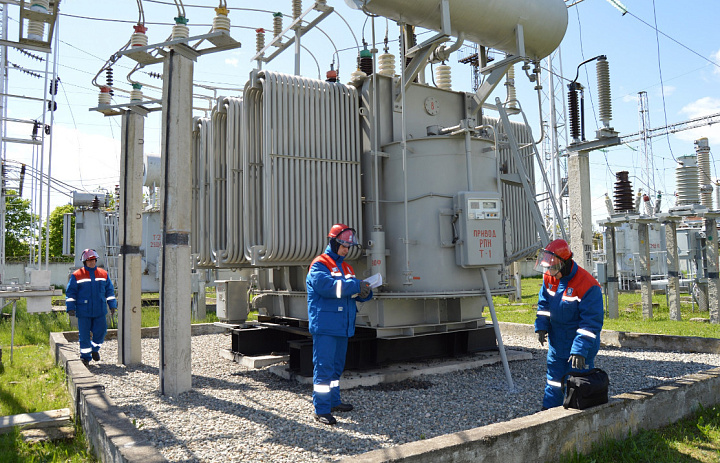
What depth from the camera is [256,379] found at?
7648 millimetres

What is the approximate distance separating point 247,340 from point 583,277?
18.2 feet

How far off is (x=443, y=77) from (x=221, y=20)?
4.24 m

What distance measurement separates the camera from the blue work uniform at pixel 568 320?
492 centimetres

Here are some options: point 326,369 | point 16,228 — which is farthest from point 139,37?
point 16,228

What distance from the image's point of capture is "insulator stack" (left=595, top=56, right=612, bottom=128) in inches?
417

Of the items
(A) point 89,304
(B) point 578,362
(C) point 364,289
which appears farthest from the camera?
(A) point 89,304

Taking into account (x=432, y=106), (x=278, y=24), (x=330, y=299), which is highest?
(x=278, y=24)

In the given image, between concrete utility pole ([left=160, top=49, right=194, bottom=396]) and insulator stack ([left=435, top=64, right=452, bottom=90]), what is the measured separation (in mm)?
4279

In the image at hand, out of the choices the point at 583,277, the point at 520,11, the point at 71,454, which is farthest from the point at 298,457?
the point at 520,11

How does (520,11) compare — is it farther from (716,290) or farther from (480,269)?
(716,290)

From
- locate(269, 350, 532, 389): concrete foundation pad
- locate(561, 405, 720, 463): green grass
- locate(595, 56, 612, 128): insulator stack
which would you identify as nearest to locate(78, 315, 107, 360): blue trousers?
locate(269, 350, 532, 389): concrete foundation pad

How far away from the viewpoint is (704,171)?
523 inches

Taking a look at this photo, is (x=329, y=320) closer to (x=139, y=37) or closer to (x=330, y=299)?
(x=330, y=299)

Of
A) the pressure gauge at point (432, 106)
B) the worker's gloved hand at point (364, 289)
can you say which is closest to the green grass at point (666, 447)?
the worker's gloved hand at point (364, 289)
